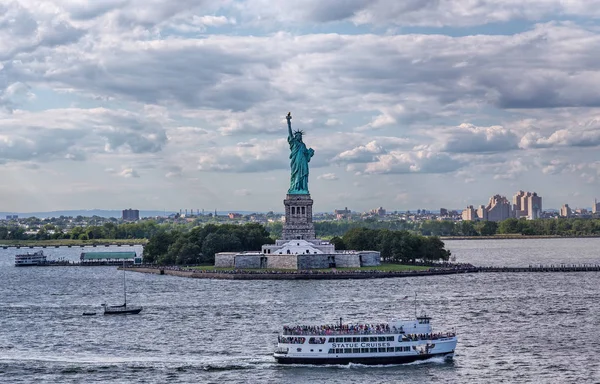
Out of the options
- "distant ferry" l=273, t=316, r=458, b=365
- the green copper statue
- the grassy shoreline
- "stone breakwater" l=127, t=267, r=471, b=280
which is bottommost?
"distant ferry" l=273, t=316, r=458, b=365

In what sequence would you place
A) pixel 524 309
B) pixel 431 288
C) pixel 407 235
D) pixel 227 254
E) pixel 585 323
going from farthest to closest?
pixel 407 235 → pixel 227 254 → pixel 431 288 → pixel 524 309 → pixel 585 323

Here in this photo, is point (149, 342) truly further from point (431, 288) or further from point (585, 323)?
point (431, 288)

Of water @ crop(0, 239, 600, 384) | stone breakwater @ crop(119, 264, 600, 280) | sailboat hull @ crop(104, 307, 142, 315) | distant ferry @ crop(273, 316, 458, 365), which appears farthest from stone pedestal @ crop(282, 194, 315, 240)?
distant ferry @ crop(273, 316, 458, 365)

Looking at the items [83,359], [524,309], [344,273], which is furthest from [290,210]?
[83,359]

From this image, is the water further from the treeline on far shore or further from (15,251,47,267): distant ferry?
(15,251,47,267): distant ferry

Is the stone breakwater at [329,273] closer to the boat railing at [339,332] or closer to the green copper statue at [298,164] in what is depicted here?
the green copper statue at [298,164]

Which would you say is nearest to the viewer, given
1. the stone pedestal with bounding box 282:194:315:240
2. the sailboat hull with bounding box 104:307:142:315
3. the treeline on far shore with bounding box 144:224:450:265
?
the sailboat hull with bounding box 104:307:142:315

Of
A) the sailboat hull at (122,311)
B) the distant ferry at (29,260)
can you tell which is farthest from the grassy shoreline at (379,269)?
the distant ferry at (29,260)

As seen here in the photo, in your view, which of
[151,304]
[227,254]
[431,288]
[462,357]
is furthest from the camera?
[227,254]
